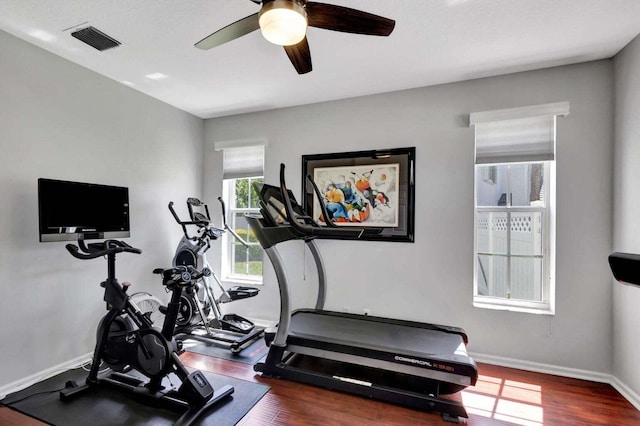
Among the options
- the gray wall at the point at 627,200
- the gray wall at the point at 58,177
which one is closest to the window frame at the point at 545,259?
the gray wall at the point at 627,200

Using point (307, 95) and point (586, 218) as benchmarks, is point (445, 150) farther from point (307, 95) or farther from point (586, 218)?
point (307, 95)

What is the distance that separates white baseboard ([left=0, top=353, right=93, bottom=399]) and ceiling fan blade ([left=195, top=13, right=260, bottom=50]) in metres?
2.94

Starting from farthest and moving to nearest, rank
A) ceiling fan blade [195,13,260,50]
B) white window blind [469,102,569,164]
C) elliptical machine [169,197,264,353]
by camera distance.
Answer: elliptical machine [169,197,264,353] → white window blind [469,102,569,164] → ceiling fan blade [195,13,260,50]

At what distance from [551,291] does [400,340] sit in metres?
1.52

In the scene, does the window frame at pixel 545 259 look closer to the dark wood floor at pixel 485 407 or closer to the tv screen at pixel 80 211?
the dark wood floor at pixel 485 407

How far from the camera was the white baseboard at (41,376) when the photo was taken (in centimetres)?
234

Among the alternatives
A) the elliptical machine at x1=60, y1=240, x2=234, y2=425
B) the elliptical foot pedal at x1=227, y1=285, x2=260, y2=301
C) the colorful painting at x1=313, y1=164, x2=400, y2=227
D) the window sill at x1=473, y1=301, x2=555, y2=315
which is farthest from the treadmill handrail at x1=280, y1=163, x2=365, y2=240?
the window sill at x1=473, y1=301, x2=555, y2=315

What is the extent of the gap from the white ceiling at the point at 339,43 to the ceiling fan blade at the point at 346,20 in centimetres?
44

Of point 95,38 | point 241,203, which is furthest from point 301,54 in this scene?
point 241,203

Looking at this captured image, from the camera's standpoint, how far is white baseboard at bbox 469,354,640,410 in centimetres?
236

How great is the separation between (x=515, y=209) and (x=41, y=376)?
4.50 meters

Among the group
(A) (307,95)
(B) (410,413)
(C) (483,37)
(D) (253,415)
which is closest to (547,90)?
(C) (483,37)

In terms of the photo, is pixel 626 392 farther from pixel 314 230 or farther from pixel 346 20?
pixel 346 20

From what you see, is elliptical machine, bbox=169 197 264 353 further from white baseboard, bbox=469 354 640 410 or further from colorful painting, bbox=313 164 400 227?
white baseboard, bbox=469 354 640 410
